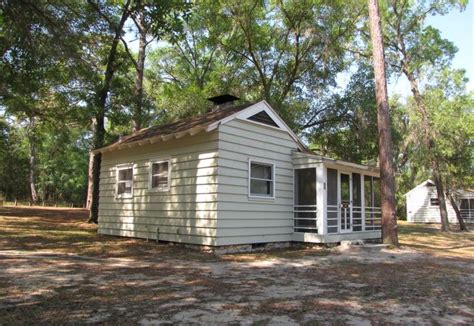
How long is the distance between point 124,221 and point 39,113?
836cm

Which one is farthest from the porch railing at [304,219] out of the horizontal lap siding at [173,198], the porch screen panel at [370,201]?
the horizontal lap siding at [173,198]

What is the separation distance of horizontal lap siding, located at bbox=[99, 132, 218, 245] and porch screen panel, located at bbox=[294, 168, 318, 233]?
3.51m

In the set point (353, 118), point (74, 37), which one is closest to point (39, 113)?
point (74, 37)

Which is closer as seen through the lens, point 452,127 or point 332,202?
point 332,202

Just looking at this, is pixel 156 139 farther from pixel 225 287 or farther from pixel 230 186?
pixel 225 287

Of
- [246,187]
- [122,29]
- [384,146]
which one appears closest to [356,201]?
[384,146]

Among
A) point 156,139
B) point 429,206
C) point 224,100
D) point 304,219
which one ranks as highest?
point 224,100

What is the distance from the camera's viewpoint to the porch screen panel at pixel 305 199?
1266 centimetres

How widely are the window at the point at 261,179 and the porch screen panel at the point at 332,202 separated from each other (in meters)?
2.06

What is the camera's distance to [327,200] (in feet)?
41.9

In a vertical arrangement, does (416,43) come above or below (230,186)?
above

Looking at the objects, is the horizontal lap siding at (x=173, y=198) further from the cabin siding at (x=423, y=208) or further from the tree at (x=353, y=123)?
the cabin siding at (x=423, y=208)

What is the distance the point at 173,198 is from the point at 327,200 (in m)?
4.81

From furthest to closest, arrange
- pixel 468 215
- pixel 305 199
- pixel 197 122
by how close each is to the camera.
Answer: pixel 468 215
pixel 305 199
pixel 197 122
